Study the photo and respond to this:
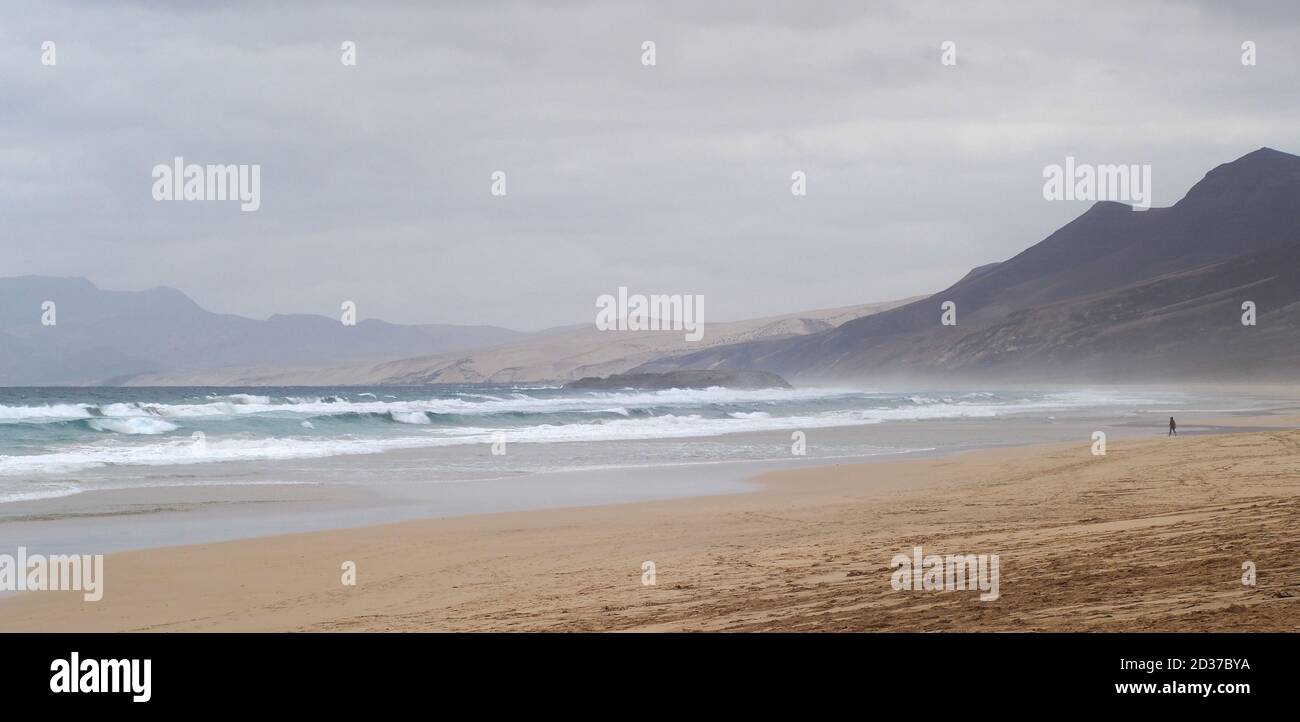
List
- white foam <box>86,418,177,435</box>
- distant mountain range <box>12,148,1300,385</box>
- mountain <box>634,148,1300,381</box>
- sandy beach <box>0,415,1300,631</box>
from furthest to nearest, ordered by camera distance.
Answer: mountain <box>634,148,1300,381</box>, distant mountain range <box>12,148,1300,385</box>, white foam <box>86,418,177,435</box>, sandy beach <box>0,415,1300,631</box>

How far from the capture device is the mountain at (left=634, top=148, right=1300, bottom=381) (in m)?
121

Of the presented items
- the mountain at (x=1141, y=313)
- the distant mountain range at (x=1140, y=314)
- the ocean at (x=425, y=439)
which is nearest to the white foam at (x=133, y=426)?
the ocean at (x=425, y=439)

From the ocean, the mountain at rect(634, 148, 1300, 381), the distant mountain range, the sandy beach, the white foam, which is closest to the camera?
the sandy beach

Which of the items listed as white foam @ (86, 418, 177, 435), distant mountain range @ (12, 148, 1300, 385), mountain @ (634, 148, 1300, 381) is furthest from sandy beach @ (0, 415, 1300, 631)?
mountain @ (634, 148, 1300, 381)

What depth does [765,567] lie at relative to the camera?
9586 mm

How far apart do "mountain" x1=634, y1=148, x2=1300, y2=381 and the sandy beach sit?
103m

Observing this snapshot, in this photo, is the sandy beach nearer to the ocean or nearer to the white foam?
the ocean

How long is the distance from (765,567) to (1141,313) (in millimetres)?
148386

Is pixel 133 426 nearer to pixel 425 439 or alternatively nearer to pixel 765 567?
pixel 425 439

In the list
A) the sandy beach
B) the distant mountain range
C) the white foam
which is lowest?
the sandy beach

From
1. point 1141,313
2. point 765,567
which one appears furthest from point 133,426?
point 1141,313
